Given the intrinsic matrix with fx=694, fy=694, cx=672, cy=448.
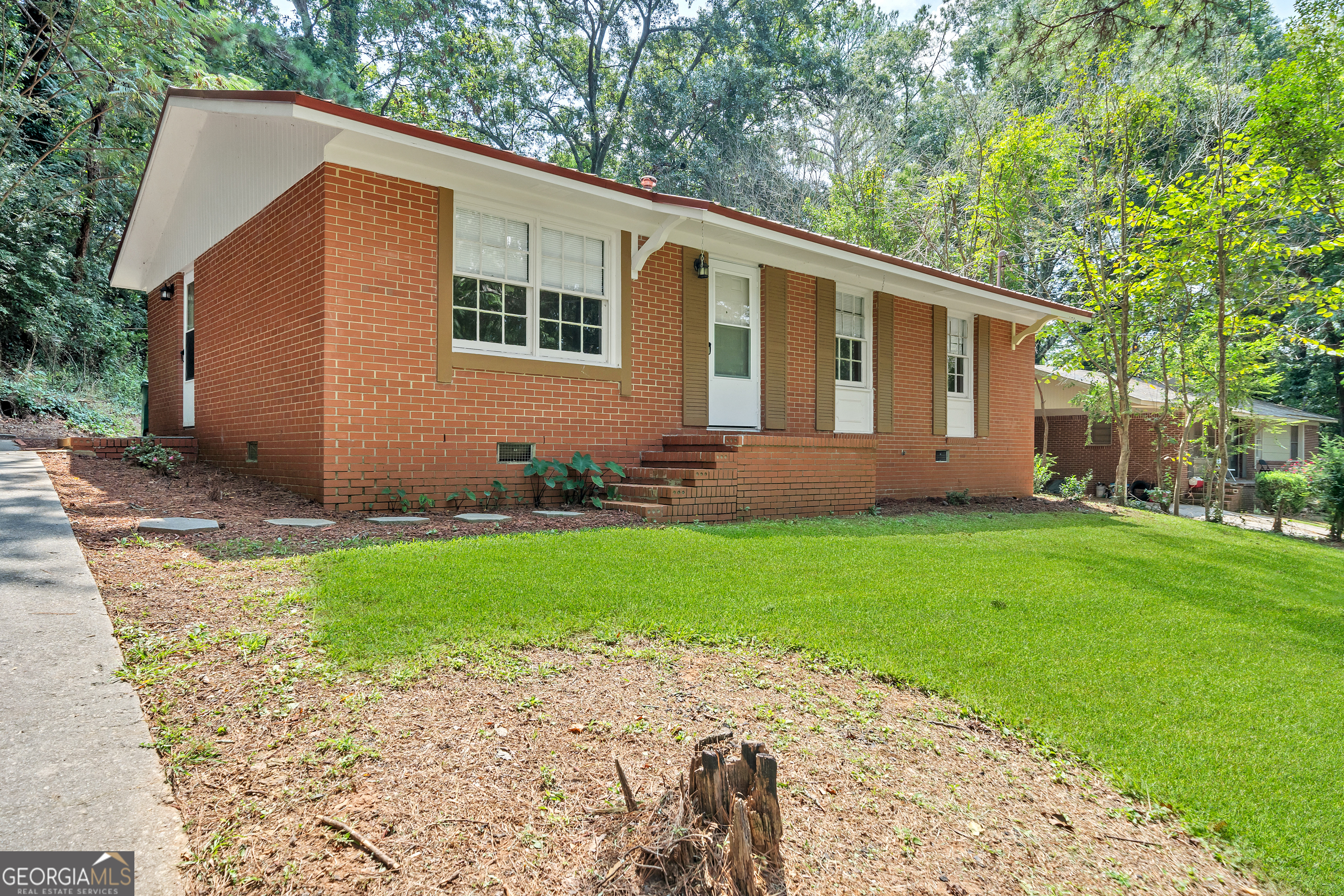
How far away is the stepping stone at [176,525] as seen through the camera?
4.85 metres

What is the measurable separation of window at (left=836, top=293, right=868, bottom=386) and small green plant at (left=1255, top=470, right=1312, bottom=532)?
399 inches

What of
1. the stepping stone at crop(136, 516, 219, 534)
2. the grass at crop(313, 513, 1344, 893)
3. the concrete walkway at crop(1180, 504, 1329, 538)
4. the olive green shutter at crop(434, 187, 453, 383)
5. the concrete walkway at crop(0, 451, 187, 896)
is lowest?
the concrete walkway at crop(1180, 504, 1329, 538)

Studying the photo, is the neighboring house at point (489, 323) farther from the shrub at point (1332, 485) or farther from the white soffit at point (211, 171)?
the shrub at point (1332, 485)

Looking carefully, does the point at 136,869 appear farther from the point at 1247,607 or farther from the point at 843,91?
the point at 843,91

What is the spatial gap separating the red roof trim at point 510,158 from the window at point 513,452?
106 inches

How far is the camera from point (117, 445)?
27.8 ft

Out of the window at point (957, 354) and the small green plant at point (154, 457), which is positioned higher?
the window at point (957, 354)

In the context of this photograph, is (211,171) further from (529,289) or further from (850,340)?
(850,340)

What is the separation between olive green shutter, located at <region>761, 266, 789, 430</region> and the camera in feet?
31.2

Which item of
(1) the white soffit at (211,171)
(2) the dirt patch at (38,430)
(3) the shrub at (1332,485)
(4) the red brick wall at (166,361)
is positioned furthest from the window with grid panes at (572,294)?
(3) the shrub at (1332,485)

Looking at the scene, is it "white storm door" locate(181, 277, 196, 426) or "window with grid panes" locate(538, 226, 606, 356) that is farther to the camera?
"white storm door" locate(181, 277, 196, 426)

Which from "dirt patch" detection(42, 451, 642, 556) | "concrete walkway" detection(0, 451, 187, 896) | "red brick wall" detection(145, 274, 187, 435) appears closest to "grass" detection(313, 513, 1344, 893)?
"dirt patch" detection(42, 451, 642, 556)

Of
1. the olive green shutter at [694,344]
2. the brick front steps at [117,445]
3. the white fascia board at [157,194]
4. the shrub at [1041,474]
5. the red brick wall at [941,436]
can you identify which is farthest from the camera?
the shrub at [1041,474]

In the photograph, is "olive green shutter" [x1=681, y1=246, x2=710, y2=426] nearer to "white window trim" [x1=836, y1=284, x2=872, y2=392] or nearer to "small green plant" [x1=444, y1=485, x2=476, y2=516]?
"small green plant" [x1=444, y1=485, x2=476, y2=516]
